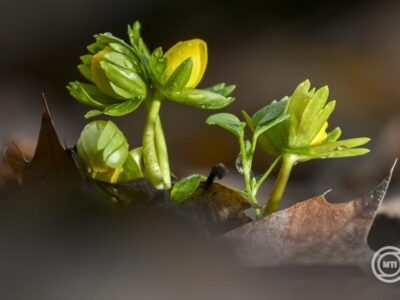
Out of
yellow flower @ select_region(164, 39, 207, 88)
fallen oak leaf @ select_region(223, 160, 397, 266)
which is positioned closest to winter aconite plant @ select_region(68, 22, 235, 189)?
yellow flower @ select_region(164, 39, 207, 88)

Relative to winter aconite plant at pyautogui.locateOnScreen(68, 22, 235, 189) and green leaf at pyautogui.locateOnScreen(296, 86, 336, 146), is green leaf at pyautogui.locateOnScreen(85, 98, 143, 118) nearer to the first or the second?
winter aconite plant at pyautogui.locateOnScreen(68, 22, 235, 189)

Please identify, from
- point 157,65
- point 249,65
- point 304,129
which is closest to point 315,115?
point 304,129

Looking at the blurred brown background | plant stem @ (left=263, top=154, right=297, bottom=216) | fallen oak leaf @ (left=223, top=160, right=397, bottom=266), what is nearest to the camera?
fallen oak leaf @ (left=223, top=160, right=397, bottom=266)

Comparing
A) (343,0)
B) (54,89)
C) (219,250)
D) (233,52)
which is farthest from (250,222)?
(343,0)

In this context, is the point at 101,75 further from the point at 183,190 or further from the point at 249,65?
the point at 249,65

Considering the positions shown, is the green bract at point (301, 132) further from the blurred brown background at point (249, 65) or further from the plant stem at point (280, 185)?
the blurred brown background at point (249, 65)

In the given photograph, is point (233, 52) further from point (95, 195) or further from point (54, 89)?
point (95, 195)
